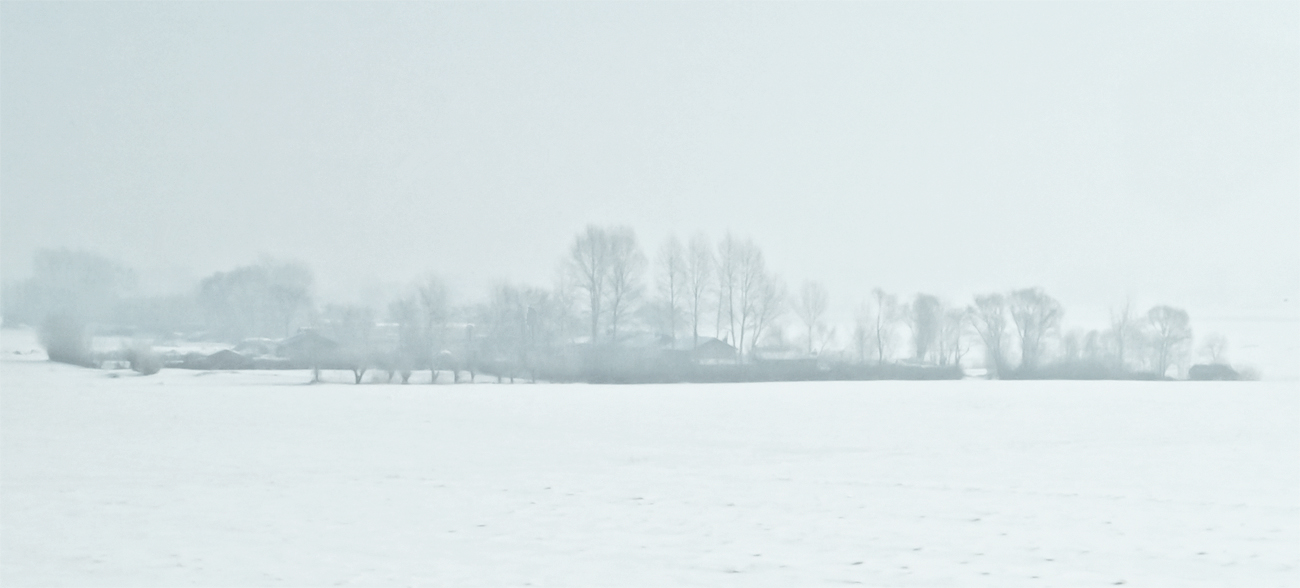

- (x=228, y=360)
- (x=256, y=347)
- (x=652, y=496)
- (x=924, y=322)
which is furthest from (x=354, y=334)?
(x=652, y=496)

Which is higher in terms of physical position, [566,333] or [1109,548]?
[566,333]

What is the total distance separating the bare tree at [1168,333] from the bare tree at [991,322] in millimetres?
8823

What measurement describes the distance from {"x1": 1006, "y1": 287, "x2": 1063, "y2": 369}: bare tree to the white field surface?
34.9 m

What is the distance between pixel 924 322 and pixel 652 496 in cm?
6218

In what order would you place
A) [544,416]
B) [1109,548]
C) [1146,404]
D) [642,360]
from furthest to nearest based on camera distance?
1. [642,360]
2. [1146,404]
3. [544,416]
4. [1109,548]

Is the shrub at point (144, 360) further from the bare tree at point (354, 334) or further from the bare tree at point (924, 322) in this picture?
the bare tree at point (924, 322)

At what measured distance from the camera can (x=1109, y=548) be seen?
12.6 metres

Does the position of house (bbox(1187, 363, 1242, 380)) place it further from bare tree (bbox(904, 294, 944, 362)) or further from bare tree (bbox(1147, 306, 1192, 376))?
bare tree (bbox(904, 294, 944, 362))

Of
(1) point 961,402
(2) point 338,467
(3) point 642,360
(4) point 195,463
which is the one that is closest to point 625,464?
(2) point 338,467

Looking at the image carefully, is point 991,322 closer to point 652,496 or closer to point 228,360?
point 228,360

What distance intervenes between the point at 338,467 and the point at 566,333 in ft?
155

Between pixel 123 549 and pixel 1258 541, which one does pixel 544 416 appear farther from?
pixel 1258 541

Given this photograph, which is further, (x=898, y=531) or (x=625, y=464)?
(x=625, y=464)

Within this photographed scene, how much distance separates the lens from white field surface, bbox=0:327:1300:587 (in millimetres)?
11867
